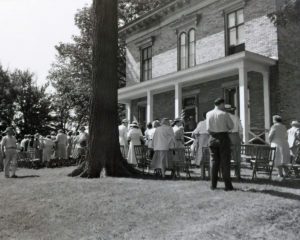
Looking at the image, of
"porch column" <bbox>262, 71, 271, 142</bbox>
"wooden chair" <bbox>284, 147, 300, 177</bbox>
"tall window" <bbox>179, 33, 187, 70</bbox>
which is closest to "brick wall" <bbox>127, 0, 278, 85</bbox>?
"tall window" <bbox>179, 33, 187, 70</bbox>

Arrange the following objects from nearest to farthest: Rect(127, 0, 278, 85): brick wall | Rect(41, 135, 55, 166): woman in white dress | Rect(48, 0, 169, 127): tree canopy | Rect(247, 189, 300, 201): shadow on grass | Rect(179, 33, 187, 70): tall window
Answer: Rect(247, 189, 300, 201): shadow on grass, Rect(127, 0, 278, 85): brick wall, Rect(41, 135, 55, 166): woman in white dress, Rect(179, 33, 187, 70): tall window, Rect(48, 0, 169, 127): tree canopy

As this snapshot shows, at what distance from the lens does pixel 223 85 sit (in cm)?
1819

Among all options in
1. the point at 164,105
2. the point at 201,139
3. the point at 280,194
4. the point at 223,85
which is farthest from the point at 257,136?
the point at 164,105

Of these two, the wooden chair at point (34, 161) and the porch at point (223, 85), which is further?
the wooden chair at point (34, 161)

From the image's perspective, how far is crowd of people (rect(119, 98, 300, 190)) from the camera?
873 cm

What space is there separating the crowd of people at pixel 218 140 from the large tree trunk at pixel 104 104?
1.12 metres

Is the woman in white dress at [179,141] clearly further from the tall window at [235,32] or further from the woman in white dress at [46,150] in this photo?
the woman in white dress at [46,150]

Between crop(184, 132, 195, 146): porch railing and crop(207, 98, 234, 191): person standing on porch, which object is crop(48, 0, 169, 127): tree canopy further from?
crop(207, 98, 234, 191): person standing on porch

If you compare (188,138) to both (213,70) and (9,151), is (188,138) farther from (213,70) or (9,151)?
(9,151)

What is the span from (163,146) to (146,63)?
42.0 ft

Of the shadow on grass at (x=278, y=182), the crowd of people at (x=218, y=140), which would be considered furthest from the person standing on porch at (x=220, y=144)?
the shadow on grass at (x=278, y=182)

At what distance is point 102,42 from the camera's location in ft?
39.9

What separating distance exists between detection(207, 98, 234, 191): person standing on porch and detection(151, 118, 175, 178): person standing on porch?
2.78m

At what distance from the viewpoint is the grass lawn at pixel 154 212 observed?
640cm
